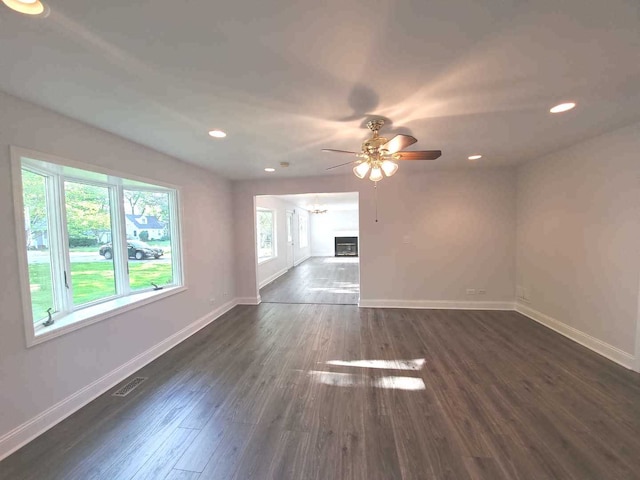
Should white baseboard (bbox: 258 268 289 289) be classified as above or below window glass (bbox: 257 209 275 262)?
below

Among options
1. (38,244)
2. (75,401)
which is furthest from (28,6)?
(75,401)

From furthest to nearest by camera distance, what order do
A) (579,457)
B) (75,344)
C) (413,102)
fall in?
(75,344)
(413,102)
(579,457)

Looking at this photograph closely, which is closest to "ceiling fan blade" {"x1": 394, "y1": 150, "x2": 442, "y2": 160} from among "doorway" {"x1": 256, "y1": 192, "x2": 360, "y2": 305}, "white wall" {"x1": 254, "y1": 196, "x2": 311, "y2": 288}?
"doorway" {"x1": 256, "y1": 192, "x2": 360, "y2": 305}

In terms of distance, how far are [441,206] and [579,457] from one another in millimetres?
3436

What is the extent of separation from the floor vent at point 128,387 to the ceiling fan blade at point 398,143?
3179 millimetres

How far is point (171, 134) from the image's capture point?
2.49 m

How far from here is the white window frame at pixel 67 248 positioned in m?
1.80

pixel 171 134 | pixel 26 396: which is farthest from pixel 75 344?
pixel 171 134

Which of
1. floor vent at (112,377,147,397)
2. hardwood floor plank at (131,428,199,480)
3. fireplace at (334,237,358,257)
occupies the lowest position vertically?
hardwood floor plank at (131,428,199,480)

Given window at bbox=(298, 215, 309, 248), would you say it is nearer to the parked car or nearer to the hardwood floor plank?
the parked car

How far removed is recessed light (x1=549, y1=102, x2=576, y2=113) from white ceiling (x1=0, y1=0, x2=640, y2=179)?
0.06 m

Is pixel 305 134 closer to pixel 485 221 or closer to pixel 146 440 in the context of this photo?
pixel 146 440

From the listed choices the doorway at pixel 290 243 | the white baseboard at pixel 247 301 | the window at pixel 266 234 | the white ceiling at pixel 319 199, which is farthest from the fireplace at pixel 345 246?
the white baseboard at pixel 247 301

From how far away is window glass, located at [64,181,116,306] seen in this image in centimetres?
239
